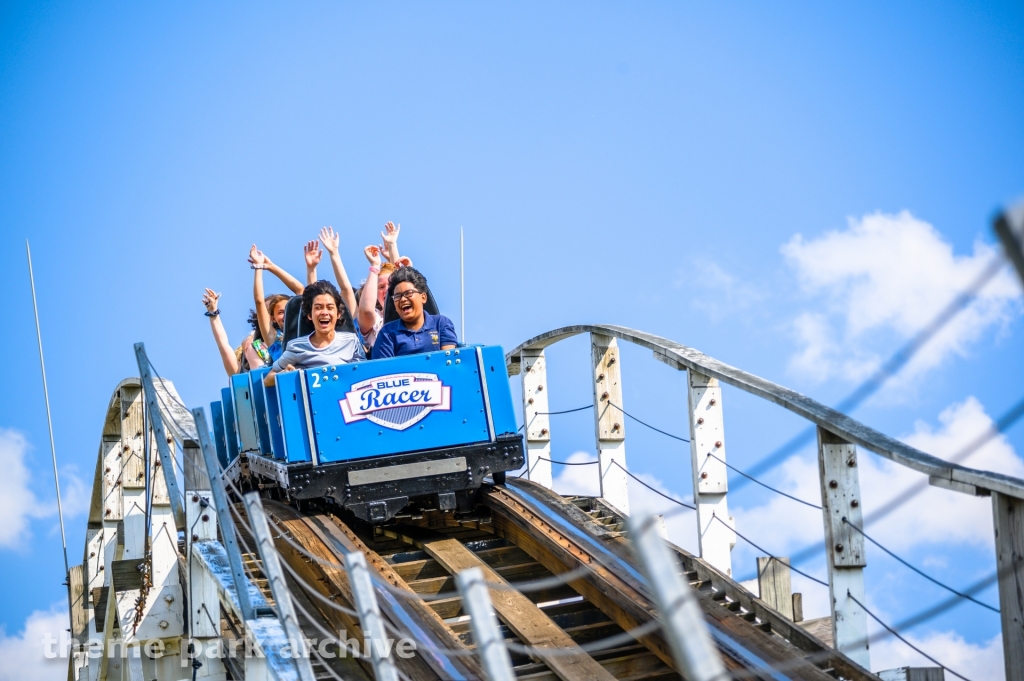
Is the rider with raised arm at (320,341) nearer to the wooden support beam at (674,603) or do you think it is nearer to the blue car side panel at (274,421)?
the blue car side panel at (274,421)

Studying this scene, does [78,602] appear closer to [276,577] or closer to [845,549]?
[276,577]

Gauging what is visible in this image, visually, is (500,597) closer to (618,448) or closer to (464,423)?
(464,423)

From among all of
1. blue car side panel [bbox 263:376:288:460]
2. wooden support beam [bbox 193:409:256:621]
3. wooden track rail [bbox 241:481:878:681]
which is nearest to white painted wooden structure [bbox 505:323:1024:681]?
wooden track rail [bbox 241:481:878:681]

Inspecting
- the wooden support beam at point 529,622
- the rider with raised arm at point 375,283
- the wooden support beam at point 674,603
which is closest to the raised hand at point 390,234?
the rider with raised arm at point 375,283

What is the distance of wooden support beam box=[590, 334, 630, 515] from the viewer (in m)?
7.78

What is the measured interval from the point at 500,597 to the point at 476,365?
1.89 metres

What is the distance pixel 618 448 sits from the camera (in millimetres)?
7840

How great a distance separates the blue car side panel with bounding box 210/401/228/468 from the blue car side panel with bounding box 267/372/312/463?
315 cm

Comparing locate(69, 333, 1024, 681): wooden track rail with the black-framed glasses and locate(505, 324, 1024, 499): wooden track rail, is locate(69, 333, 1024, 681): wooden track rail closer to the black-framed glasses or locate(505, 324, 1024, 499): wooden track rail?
locate(505, 324, 1024, 499): wooden track rail

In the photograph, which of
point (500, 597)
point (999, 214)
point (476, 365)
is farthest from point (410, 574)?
point (999, 214)

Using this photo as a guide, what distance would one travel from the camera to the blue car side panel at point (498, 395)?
7410 millimetres

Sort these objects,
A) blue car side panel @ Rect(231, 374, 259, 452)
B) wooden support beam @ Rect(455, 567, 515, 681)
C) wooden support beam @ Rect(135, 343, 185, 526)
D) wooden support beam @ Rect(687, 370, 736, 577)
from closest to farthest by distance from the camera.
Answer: wooden support beam @ Rect(455, 567, 515, 681)
wooden support beam @ Rect(687, 370, 736, 577)
wooden support beam @ Rect(135, 343, 185, 526)
blue car side panel @ Rect(231, 374, 259, 452)

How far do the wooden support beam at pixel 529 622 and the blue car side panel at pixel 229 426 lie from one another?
3.47 m

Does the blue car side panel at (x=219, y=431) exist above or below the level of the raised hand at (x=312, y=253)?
below
